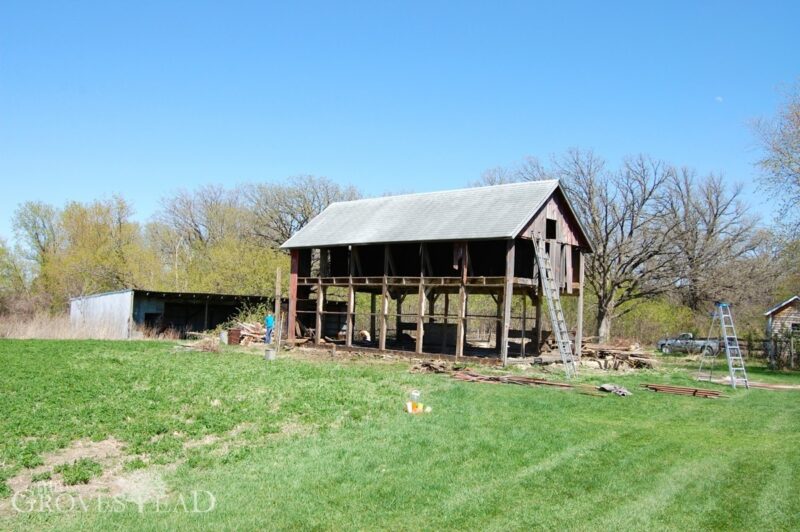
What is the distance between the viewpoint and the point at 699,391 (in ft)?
56.9

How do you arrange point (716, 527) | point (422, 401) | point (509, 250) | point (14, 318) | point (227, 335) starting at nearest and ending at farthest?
point (716, 527) < point (422, 401) < point (509, 250) < point (227, 335) < point (14, 318)

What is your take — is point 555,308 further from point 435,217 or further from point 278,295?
point 278,295

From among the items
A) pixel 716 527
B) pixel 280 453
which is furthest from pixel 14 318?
pixel 716 527

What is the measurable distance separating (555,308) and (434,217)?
7107mm

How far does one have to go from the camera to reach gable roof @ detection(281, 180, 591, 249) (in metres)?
25.9

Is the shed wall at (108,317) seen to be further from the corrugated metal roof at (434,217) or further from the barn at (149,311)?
the corrugated metal roof at (434,217)

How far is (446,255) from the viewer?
94.9ft

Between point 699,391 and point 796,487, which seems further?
point 699,391

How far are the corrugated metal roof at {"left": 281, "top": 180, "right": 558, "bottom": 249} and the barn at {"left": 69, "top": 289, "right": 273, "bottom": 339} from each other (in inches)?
349

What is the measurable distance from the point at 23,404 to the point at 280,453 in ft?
18.4

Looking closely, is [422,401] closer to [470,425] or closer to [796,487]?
[470,425]

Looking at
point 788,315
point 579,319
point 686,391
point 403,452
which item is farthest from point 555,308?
point 788,315

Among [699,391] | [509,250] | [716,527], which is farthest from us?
[509,250]

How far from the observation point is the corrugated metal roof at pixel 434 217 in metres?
25.9
